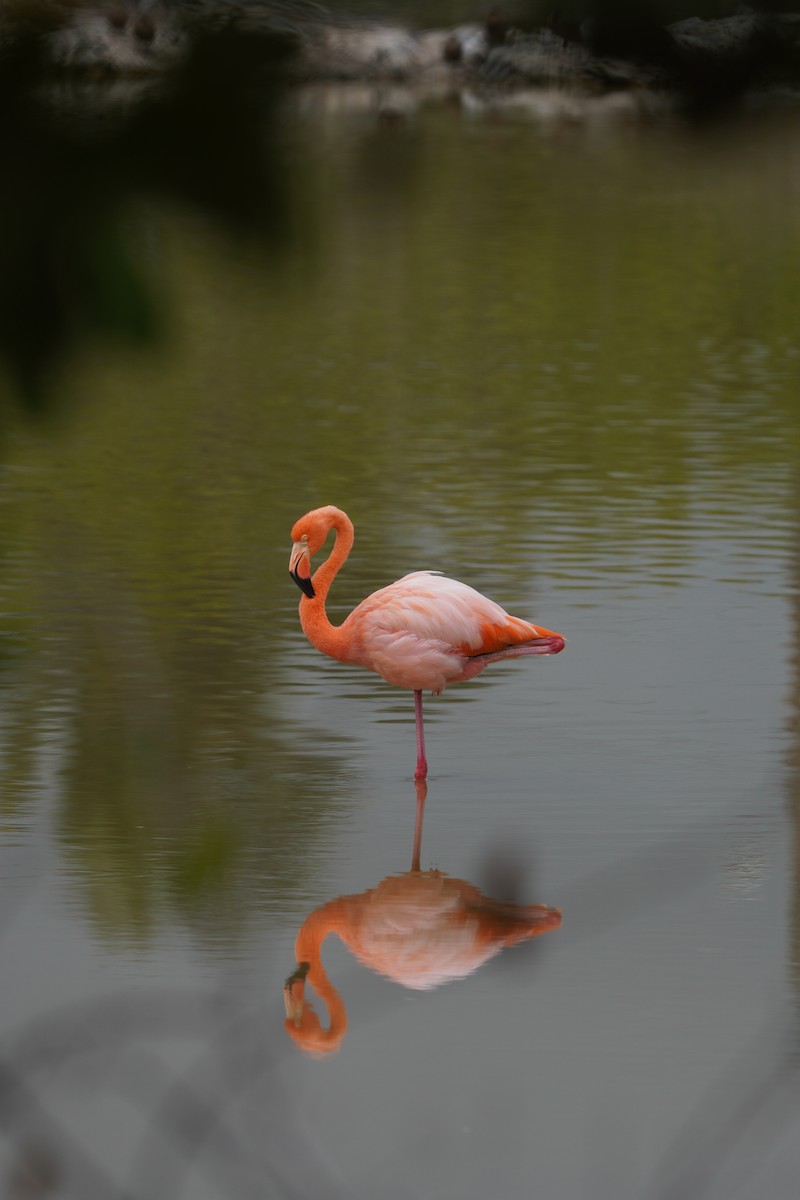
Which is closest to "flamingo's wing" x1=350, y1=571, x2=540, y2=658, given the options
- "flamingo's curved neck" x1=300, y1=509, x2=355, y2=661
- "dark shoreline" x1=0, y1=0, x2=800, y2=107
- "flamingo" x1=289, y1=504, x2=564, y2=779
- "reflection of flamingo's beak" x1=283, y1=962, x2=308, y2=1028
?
"flamingo" x1=289, y1=504, x2=564, y2=779

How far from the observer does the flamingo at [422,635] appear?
7.61 metres

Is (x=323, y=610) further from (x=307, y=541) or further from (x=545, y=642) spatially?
(x=545, y=642)

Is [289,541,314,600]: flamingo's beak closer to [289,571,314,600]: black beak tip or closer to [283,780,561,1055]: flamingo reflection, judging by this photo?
[289,571,314,600]: black beak tip

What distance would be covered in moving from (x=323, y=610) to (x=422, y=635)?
551 millimetres

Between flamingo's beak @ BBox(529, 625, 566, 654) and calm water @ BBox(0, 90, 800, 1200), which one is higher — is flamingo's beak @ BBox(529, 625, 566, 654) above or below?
above

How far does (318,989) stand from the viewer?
5.45 m

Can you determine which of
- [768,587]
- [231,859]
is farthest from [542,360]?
[231,859]

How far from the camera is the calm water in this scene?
92.1 inches

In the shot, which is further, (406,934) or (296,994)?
(406,934)

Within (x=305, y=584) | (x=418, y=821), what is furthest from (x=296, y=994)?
(x=305, y=584)

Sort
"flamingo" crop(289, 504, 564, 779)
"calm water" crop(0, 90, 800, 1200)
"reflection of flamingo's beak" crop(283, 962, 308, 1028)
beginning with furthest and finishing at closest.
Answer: "flamingo" crop(289, 504, 564, 779) → "reflection of flamingo's beak" crop(283, 962, 308, 1028) → "calm water" crop(0, 90, 800, 1200)

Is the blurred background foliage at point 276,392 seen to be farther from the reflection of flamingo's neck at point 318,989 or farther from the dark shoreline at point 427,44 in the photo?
the reflection of flamingo's neck at point 318,989

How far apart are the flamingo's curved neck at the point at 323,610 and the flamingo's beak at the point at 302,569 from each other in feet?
0.12

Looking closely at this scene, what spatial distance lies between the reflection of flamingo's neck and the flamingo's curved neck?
1925 mm
